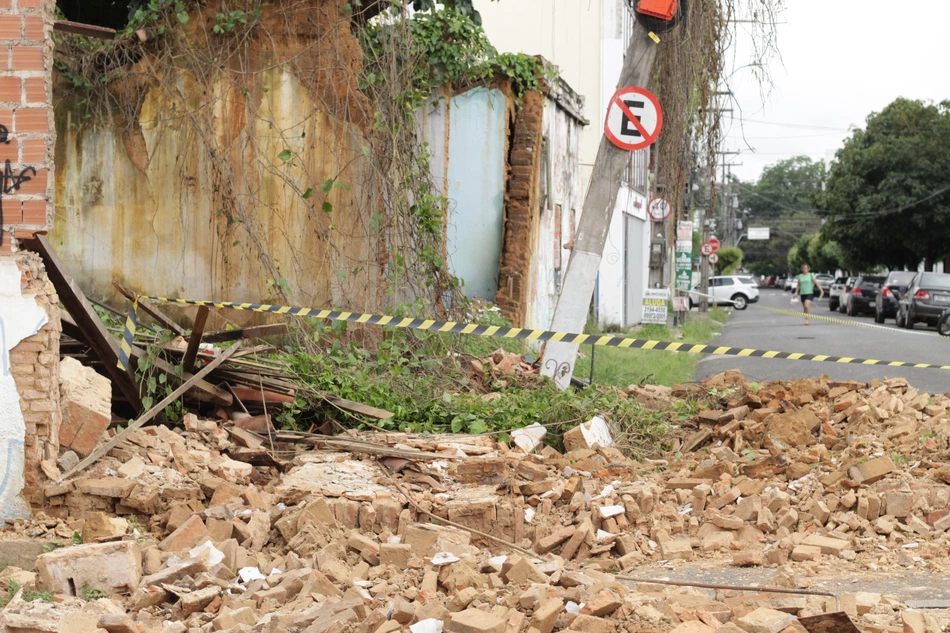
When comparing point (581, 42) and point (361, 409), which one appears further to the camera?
point (581, 42)

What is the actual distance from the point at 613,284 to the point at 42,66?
1952 centimetres

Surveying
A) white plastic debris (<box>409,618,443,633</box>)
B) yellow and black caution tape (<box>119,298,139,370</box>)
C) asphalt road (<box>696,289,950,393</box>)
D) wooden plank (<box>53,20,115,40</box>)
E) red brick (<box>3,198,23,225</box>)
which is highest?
wooden plank (<box>53,20,115,40</box>)

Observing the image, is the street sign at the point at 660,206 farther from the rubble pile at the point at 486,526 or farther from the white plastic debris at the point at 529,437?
the white plastic debris at the point at 529,437

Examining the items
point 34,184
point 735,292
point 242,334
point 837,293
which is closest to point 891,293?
point 837,293

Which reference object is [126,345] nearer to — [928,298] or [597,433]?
[597,433]

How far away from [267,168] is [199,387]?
137 inches

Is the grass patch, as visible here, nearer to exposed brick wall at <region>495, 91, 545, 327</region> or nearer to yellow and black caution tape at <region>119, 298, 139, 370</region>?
exposed brick wall at <region>495, 91, 545, 327</region>

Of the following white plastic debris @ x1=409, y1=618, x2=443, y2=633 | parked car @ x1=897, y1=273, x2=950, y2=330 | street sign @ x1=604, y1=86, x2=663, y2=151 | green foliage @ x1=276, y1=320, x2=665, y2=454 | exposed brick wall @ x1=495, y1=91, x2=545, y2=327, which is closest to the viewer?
white plastic debris @ x1=409, y1=618, x2=443, y2=633

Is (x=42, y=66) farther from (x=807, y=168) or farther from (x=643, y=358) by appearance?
(x=807, y=168)

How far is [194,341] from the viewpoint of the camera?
288 inches

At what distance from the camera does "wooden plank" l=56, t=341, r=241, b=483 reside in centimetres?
597

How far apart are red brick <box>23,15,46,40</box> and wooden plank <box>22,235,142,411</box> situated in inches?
45.7

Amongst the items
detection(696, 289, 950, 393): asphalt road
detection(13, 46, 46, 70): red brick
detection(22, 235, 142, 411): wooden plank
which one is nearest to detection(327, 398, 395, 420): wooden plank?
detection(22, 235, 142, 411): wooden plank

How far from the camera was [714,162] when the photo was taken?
1041 centimetres
